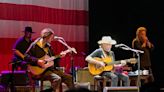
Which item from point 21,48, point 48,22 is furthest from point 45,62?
point 48,22

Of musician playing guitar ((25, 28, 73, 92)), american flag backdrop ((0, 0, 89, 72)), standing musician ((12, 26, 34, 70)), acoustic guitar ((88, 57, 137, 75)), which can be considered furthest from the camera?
american flag backdrop ((0, 0, 89, 72))

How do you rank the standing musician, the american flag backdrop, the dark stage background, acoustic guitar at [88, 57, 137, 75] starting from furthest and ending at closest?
1. the dark stage background
2. the american flag backdrop
3. acoustic guitar at [88, 57, 137, 75]
4. the standing musician

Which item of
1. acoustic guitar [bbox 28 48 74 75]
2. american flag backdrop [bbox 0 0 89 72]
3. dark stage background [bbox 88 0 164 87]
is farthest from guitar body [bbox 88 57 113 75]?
dark stage background [bbox 88 0 164 87]

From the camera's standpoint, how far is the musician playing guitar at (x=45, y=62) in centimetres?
708

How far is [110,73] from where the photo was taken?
7.89 metres

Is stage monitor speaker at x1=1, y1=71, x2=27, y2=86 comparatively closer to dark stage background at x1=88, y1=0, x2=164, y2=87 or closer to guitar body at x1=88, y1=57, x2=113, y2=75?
guitar body at x1=88, y1=57, x2=113, y2=75

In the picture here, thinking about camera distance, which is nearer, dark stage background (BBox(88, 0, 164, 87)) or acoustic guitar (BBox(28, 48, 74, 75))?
acoustic guitar (BBox(28, 48, 74, 75))

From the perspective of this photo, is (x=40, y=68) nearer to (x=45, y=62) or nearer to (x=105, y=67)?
(x=45, y=62)

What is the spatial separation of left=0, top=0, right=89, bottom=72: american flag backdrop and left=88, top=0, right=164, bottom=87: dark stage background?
32 centimetres

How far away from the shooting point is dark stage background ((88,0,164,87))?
1032 centimetres

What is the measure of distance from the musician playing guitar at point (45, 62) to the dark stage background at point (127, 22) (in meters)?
3.37

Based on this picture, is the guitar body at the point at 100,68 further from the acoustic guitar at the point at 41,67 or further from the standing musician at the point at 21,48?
the standing musician at the point at 21,48

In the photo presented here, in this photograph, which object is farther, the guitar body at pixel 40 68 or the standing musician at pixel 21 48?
the standing musician at pixel 21 48

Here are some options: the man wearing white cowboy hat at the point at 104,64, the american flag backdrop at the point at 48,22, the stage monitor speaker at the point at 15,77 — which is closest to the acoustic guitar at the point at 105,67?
the man wearing white cowboy hat at the point at 104,64
